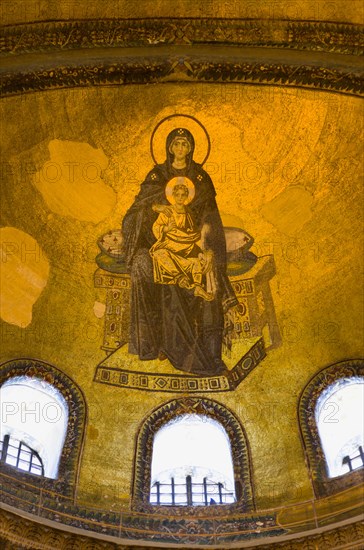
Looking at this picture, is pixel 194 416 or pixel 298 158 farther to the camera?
pixel 298 158

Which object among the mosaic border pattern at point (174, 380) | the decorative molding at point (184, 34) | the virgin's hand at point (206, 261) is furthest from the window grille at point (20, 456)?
the decorative molding at point (184, 34)

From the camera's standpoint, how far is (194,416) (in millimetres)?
16328

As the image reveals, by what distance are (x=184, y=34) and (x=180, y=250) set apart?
11.4ft

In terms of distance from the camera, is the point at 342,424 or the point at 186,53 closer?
the point at 342,424

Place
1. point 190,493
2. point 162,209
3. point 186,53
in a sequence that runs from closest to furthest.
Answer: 1. point 190,493
2. point 186,53
3. point 162,209

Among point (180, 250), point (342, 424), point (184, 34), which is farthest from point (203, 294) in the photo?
point (184, 34)

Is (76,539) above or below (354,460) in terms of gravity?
below

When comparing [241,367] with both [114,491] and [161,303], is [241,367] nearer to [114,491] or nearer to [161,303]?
[161,303]

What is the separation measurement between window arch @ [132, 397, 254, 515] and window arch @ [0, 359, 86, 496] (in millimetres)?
999

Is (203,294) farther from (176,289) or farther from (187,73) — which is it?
(187,73)

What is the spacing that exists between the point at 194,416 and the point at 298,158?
14.8 ft

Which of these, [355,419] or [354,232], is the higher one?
[354,232]

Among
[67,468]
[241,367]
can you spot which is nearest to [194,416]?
[241,367]

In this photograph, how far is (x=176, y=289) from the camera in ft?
57.1
